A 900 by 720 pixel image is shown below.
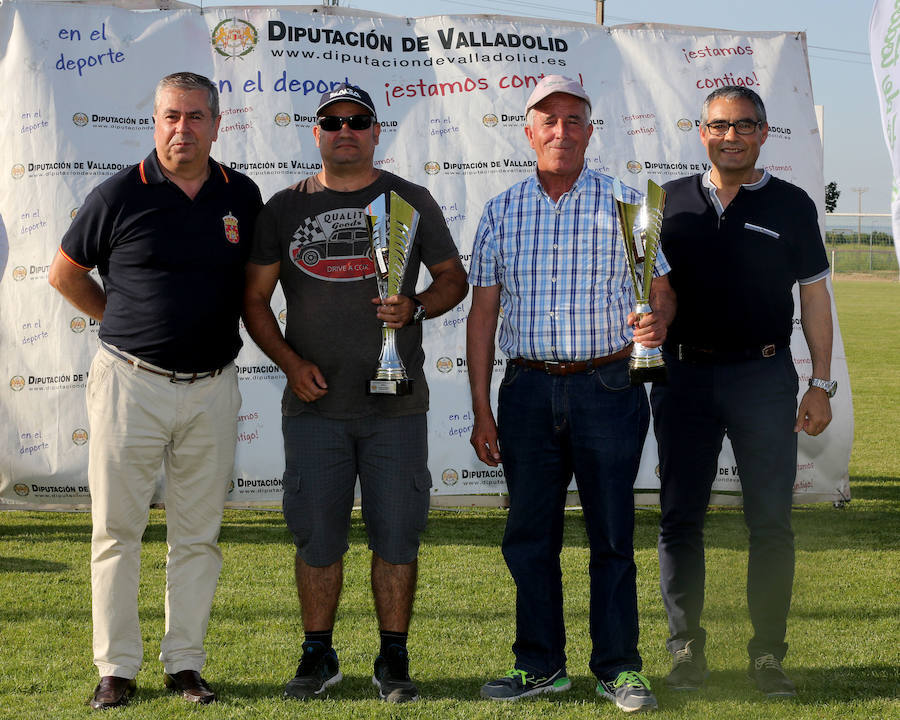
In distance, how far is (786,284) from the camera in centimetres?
376

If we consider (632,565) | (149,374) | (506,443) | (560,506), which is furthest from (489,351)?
(149,374)

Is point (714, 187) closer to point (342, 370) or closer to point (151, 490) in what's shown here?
point (342, 370)

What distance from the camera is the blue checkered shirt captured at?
3.52 m

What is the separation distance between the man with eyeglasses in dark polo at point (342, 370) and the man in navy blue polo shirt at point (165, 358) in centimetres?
20

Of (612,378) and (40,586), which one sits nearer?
(612,378)

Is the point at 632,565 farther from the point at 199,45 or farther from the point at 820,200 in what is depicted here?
the point at 199,45

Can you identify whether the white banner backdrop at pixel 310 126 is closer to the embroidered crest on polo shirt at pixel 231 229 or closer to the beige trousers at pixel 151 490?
the beige trousers at pixel 151 490

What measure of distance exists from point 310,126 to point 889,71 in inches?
158

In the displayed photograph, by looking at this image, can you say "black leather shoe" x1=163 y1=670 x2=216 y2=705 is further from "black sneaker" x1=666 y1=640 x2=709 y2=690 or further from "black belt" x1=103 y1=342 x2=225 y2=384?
"black sneaker" x1=666 y1=640 x2=709 y2=690

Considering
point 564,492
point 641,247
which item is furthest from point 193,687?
point 641,247

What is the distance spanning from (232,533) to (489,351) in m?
3.40

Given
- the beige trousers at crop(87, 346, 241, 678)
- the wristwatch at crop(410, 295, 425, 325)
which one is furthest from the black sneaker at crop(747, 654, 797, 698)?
the beige trousers at crop(87, 346, 241, 678)

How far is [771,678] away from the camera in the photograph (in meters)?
3.74

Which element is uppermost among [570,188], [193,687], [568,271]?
[570,188]
